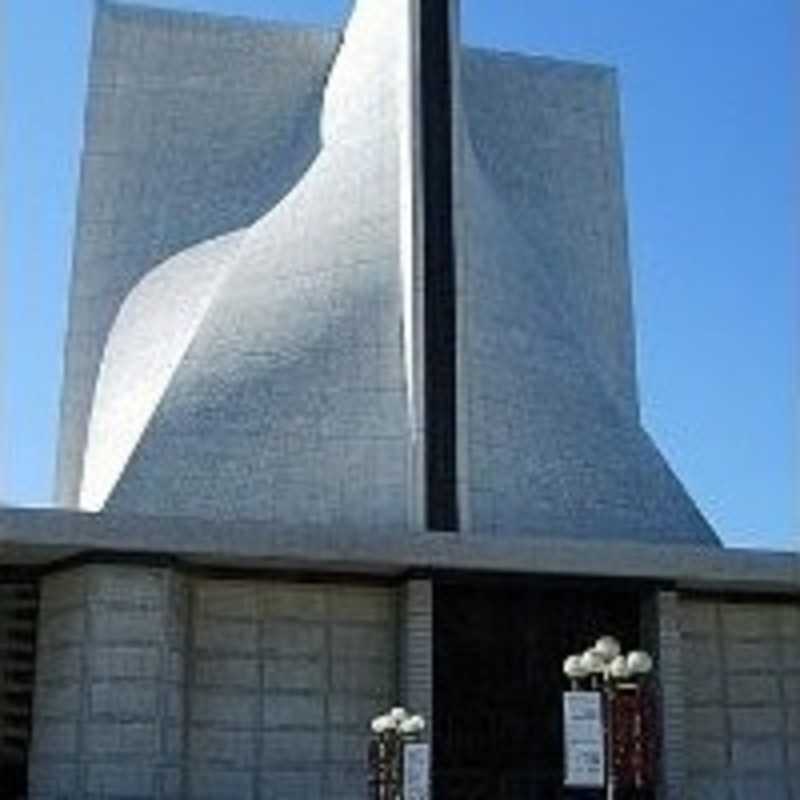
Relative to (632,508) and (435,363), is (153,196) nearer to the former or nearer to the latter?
(435,363)

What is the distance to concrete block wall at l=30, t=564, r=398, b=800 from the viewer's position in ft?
92.1

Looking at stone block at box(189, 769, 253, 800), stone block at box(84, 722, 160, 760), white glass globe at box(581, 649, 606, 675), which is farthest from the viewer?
stone block at box(189, 769, 253, 800)

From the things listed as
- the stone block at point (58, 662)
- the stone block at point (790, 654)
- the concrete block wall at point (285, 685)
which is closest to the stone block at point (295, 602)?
the concrete block wall at point (285, 685)

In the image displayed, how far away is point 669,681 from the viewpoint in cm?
3058

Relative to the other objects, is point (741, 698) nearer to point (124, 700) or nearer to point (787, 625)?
point (787, 625)

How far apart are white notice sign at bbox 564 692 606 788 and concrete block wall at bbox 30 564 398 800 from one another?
43.5ft

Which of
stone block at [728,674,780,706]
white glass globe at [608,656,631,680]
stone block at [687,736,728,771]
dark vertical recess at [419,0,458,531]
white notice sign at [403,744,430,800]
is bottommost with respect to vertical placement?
white notice sign at [403,744,430,800]

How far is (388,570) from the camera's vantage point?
30.3 meters

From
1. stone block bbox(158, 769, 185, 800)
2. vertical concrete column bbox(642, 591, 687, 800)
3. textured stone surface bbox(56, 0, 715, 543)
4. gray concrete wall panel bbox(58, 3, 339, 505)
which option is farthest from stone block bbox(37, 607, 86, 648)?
vertical concrete column bbox(642, 591, 687, 800)

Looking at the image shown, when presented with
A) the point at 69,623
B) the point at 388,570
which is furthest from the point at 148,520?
the point at 388,570

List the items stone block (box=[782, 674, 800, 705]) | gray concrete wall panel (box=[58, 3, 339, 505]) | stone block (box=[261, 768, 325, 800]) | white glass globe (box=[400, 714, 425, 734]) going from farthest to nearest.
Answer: gray concrete wall panel (box=[58, 3, 339, 505])
stone block (box=[782, 674, 800, 705])
stone block (box=[261, 768, 325, 800])
white glass globe (box=[400, 714, 425, 734])

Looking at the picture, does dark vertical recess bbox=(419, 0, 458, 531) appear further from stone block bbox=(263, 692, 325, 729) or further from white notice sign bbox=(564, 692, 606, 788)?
white notice sign bbox=(564, 692, 606, 788)

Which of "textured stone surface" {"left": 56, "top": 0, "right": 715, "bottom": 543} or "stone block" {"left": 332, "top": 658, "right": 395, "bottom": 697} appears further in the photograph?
"textured stone surface" {"left": 56, "top": 0, "right": 715, "bottom": 543}

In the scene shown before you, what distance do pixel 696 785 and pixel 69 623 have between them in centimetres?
1141
